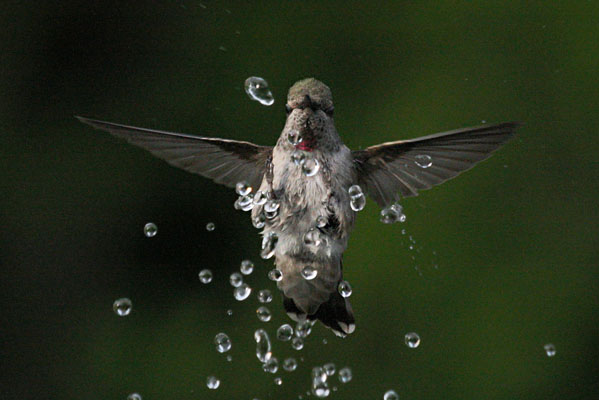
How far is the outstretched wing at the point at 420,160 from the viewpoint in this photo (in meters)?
1.95

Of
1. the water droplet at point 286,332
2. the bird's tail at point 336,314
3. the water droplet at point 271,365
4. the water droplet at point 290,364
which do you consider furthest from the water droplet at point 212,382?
the bird's tail at point 336,314

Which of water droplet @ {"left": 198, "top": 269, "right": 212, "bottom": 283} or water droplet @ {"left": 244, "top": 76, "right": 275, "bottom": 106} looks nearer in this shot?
water droplet @ {"left": 244, "top": 76, "right": 275, "bottom": 106}

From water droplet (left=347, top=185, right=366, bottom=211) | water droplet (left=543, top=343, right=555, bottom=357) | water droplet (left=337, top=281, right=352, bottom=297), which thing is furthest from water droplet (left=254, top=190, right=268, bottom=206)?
water droplet (left=543, top=343, right=555, bottom=357)

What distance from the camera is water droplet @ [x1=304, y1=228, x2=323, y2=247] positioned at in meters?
2.10

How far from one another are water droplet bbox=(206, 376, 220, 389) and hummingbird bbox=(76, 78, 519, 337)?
1313mm

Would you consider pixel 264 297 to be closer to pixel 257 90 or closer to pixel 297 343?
pixel 297 343

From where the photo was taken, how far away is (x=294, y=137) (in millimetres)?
2008

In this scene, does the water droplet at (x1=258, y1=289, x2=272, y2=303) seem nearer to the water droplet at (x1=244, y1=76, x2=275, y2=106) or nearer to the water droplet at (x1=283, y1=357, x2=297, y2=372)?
the water droplet at (x1=283, y1=357, x2=297, y2=372)

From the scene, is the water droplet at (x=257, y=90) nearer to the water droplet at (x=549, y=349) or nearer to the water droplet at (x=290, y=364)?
the water droplet at (x=290, y=364)

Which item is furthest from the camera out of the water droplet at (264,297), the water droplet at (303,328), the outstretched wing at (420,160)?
the water droplet at (303,328)

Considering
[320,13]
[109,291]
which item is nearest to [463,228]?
[320,13]

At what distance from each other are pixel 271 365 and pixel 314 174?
1550 mm

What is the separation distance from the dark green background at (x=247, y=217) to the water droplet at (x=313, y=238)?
1.38 m

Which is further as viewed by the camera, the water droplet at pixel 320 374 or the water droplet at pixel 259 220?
the water droplet at pixel 320 374
